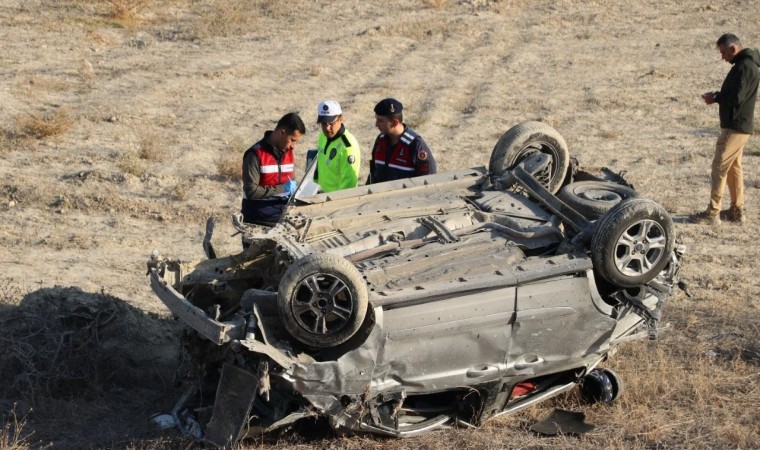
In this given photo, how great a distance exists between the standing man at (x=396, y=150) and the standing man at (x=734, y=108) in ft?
14.3

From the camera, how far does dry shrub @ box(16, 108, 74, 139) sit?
45.2ft

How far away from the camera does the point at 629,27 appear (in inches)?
815

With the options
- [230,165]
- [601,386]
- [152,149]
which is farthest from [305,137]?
[601,386]

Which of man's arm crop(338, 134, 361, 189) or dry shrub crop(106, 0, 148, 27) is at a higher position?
dry shrub crop(106, 0, 148, 27)

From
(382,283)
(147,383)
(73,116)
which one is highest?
(73,116)

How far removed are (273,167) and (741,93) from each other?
5.76 m

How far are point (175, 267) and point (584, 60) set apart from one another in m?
12.8

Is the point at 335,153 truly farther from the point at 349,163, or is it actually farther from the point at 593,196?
the point at 593,196

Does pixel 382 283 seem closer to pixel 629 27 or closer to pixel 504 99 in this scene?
pixel 504 99

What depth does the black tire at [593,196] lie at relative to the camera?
7.80 meters

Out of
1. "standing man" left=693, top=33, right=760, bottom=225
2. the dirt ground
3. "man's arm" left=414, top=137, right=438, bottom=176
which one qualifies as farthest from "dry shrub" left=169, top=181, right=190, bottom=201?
"standing man" left=693, top=33, right=760, bottom=225

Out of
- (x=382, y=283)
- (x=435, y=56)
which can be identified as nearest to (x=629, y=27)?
(x=435, y=56)

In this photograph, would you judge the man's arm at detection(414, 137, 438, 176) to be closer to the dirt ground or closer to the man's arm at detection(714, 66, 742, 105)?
the dirt ground

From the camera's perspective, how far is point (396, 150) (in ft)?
29.9
